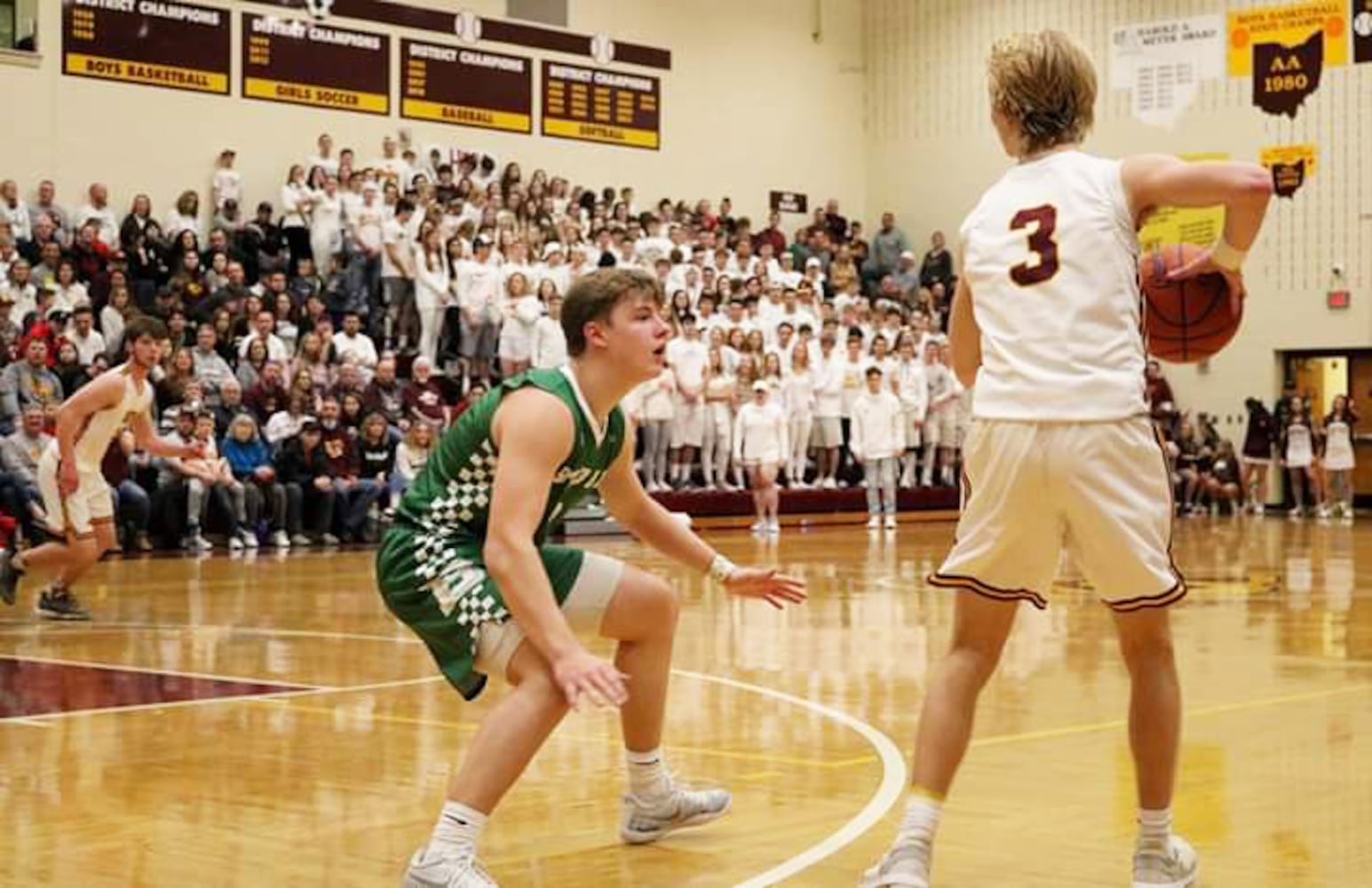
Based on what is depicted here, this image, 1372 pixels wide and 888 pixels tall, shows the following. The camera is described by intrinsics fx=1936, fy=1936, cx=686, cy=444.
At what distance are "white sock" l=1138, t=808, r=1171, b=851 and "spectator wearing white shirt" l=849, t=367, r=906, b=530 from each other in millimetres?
19900

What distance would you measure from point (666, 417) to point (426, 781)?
17263mm

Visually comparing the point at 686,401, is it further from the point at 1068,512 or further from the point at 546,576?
the point at 1068,512

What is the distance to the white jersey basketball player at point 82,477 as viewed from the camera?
11180 mm

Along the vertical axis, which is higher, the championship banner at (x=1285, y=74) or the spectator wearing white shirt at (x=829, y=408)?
the championship banner at (x=1285, y=74)

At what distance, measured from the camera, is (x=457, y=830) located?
4.30 metres

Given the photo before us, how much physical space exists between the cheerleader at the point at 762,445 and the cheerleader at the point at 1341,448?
8977 millimetres

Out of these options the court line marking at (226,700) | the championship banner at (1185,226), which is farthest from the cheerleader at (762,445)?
the court line marking at (226,700)

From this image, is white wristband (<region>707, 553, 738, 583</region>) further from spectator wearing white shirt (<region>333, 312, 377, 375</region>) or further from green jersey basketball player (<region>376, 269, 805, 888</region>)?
spectator wearing white shirt (<region>333, 312, 377, 375</region>)

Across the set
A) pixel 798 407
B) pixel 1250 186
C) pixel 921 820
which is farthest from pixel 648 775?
pixel 798 407

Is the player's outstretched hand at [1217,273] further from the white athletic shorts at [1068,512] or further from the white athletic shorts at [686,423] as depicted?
the white athletic shorts at [686,423]

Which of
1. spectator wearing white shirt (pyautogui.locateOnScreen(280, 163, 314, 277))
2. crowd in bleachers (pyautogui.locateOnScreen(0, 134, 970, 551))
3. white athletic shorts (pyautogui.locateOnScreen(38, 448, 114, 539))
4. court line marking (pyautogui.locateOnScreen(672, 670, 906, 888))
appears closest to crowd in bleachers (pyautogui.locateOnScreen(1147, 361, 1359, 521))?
crowd in bleachers (pyautogui.locateOnScreen(0, 134, 970, 551))

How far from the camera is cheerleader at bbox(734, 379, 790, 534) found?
74.6ft

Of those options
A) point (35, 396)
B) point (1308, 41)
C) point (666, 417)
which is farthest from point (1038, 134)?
point (1308, 41)

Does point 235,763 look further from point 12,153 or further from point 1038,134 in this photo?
point 12,153
